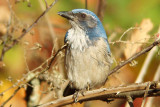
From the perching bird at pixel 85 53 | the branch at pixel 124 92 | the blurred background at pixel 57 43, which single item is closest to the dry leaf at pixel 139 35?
the blurred background at pixel 57 43

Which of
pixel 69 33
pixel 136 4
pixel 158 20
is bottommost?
pixel 69 33

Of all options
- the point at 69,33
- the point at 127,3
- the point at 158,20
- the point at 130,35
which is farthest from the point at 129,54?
the point at 127,3

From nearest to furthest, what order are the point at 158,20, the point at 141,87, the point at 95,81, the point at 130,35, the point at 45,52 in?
1. the point at 141,87
2. the point at 130,35
3. the point at 95,81
4. the point at 45,52
5. the point at 158,20

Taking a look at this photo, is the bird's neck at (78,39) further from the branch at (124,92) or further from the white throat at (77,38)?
the branch at (124,92)

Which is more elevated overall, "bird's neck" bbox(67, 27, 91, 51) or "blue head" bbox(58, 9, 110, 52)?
"blue head" bbox(58, 9, 110, 52)

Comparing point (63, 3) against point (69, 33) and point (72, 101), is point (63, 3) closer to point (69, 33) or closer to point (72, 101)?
point (69, 33)

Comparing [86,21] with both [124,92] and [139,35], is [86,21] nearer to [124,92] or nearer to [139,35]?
[139,35]

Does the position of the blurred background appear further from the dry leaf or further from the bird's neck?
the bird's neck

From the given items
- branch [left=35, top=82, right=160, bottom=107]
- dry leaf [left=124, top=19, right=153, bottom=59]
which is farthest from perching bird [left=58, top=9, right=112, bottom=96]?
branch [left=35, top=82, right=160, bottom=107]
